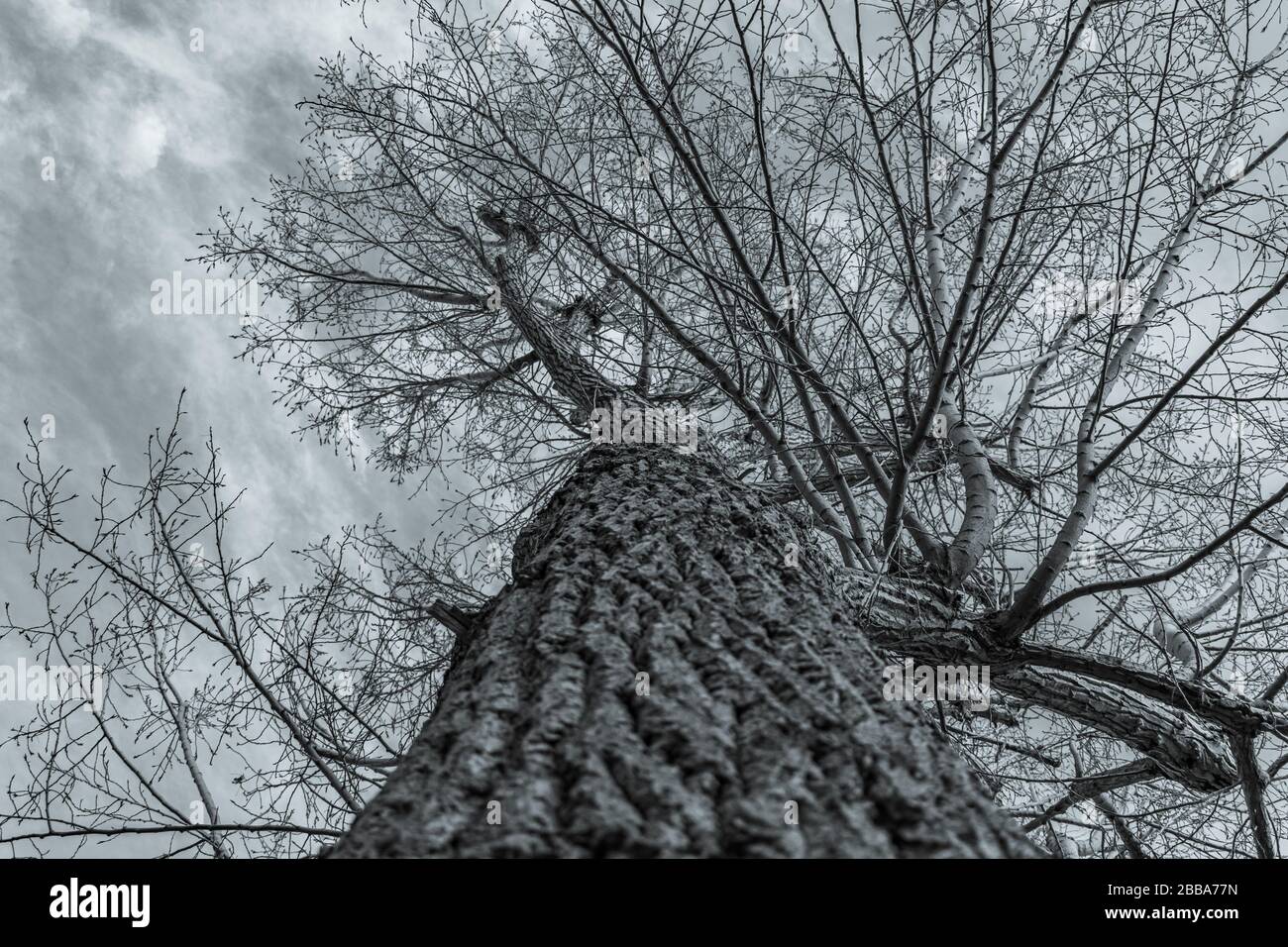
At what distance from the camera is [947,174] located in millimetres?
4641

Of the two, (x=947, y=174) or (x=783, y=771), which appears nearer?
(x=783, y=771)

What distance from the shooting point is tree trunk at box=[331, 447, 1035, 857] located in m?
1.03

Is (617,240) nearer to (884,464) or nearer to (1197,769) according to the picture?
(884,464)

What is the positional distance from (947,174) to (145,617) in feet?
15.4

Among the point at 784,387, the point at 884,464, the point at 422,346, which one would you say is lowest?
the point at 884,464

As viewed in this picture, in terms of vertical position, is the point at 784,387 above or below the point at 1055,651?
above

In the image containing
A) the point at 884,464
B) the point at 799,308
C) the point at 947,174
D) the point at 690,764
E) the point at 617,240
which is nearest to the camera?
the point at 690,764

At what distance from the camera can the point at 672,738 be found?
1205 millimetres

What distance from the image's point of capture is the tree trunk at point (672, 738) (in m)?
1.03
